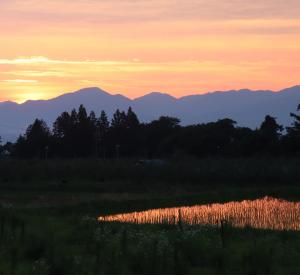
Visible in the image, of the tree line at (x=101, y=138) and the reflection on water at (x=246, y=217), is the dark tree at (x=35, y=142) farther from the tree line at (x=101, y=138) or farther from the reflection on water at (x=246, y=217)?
the reflection on water at (x=246, y=217)

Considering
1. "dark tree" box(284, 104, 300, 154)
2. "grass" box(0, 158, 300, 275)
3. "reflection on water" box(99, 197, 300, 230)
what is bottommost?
"reflection on water" box(99, 197, 300, 230)

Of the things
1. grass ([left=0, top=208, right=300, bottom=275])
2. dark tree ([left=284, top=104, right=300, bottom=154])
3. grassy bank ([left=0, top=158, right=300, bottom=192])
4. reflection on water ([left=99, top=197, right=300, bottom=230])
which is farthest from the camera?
dark tree ([left=284, top=104, right=300, bottom=154])

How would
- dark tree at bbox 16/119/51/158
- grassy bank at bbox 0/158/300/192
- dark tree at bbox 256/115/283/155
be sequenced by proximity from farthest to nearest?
dark tree at bbox 16/119/51/158
dark tree at bbox 256/115/283/155
grassy bank at bbox 0/158/300/192

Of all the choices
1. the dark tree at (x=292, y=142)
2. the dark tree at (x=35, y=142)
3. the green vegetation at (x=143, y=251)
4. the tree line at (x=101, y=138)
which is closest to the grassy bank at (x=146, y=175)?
the dark tree at (x=292, y=142)

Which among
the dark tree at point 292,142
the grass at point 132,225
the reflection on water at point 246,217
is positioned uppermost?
the dark tree at point 292,142

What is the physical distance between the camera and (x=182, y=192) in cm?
2884

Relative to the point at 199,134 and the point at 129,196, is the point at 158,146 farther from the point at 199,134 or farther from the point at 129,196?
the point at 129,196

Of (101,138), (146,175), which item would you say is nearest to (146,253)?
(146,175)

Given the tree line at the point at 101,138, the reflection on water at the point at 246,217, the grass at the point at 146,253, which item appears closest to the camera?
the grass at the point at 146,253

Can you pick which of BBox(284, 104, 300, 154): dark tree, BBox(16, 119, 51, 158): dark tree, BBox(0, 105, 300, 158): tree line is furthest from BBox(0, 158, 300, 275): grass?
BBox(16, 119, 51, 158): dark tree

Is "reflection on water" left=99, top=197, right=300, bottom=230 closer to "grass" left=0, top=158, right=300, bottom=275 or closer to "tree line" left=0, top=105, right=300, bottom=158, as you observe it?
"grass" left=0, top=158, right=300, bottom=275

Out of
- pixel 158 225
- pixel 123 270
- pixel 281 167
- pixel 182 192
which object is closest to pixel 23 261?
pixel 123 270

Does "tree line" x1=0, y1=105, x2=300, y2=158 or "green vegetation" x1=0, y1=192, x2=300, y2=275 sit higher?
"tree line" x1=0, y1=105, x2=300, y2=158

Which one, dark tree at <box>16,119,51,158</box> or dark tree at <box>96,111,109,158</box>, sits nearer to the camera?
dark tree at <box>16,119,51,158</box>
